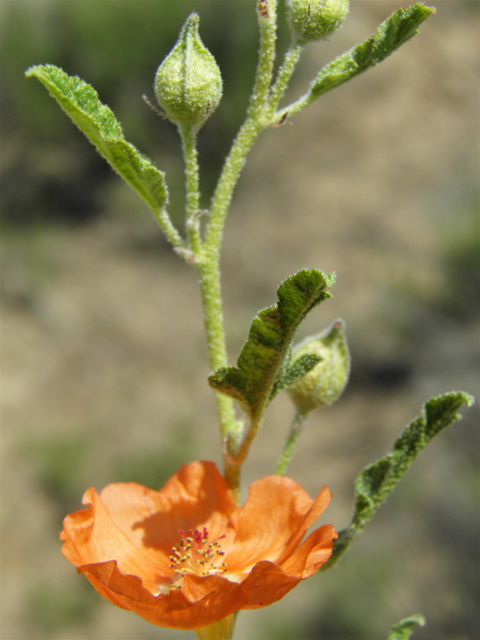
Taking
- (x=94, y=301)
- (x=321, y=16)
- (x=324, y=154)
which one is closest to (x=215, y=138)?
(x=324, y=154)

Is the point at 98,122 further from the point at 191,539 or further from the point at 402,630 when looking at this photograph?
the point at 402,630

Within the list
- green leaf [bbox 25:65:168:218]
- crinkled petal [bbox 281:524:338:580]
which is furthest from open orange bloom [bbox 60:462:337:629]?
green leaf [bbox 25:65:168:218]

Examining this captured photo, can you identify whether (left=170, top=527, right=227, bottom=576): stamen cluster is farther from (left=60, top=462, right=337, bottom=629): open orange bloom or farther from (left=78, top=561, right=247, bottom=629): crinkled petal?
(left=78, top=561, right=247, bottom=629): crinkled petal

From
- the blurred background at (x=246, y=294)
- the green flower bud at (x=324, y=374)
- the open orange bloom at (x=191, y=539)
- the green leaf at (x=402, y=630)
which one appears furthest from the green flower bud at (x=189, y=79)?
the blurred background at (x=246, y=294)

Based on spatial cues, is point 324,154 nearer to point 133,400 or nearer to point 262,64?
point 133,400

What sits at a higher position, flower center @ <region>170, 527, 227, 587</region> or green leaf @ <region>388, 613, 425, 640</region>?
flower center @ <region>170, 527, 227, 587</region>

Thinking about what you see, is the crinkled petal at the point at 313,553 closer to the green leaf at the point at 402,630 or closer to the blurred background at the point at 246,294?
the green leaf at the point at 402,630
